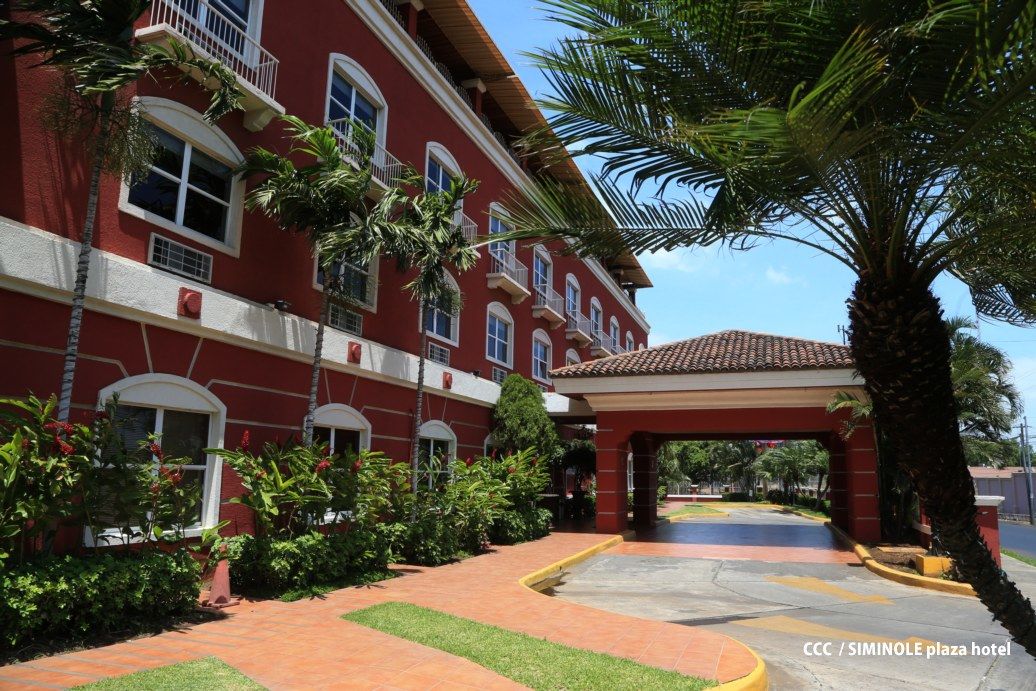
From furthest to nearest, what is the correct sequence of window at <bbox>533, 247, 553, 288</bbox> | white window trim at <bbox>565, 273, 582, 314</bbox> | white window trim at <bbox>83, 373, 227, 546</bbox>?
white window trim at <bbox>565, 273, 582, 314</bbox> → window at <bbox>533, 247, 553, 288</bbox> → white window trim at <bbox>83, 373, 227, 546</bbox>

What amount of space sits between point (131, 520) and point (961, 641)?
31.9 feet

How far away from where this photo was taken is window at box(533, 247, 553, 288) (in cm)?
2571

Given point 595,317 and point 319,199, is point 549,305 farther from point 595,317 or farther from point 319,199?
point 319,199

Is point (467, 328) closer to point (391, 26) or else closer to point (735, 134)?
point (391, 26)

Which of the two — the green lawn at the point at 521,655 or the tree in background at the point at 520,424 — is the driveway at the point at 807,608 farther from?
the tree in background at the point at 520,424

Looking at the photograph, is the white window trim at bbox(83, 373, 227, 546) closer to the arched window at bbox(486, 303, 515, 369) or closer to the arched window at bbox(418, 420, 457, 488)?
the arched window at bbox(418, 420, 457, 488)

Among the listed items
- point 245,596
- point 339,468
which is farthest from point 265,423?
point 245,596

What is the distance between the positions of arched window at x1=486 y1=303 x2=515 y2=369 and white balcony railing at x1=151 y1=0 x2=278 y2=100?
10.4 metres

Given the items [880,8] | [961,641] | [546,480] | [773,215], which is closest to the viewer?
[880,8]

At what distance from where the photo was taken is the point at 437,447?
57.9ft

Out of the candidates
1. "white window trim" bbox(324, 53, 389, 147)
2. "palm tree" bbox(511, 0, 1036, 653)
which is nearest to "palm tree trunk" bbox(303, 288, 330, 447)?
"white window trim" bbox(324, 53, 389, 147)

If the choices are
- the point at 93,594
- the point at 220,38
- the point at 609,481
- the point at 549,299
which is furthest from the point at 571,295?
the point at 93,594

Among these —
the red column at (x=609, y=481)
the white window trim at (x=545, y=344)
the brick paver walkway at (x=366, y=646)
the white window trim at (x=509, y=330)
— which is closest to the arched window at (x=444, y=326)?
the white window trim at (x=509, y=330)

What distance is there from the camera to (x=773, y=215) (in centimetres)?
619
